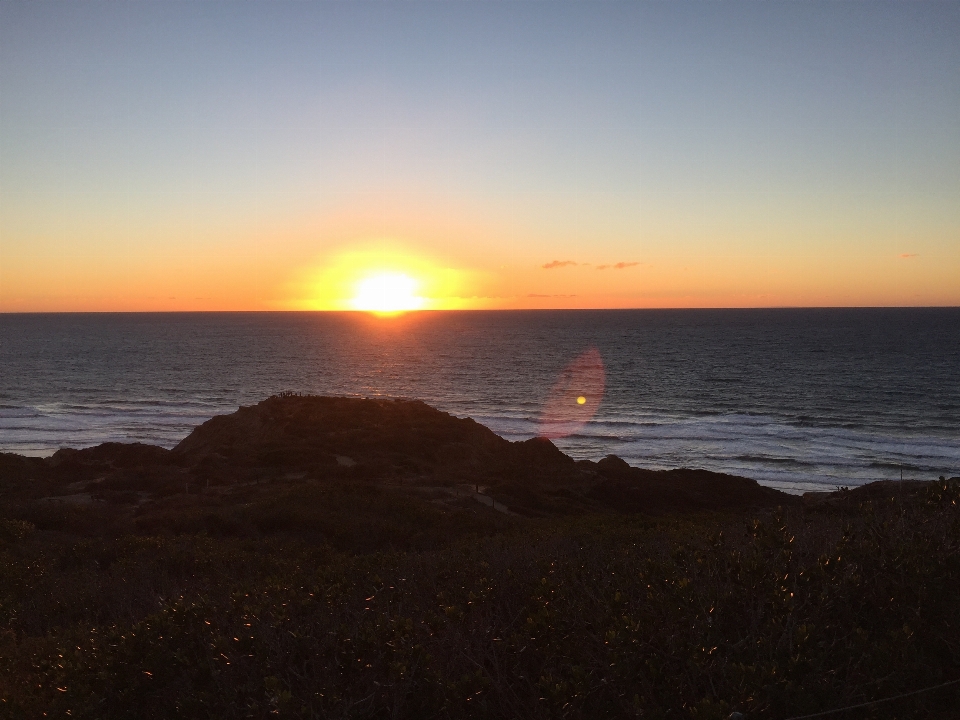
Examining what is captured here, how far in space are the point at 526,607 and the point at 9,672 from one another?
5852 mm

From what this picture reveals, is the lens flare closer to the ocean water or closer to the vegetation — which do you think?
the ocean water

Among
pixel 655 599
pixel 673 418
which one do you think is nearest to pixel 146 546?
pixel 655 599

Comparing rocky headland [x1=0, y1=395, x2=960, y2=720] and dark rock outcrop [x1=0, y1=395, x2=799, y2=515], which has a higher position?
rocky headland [x1=0, y1=395, x2=960, y2=720]

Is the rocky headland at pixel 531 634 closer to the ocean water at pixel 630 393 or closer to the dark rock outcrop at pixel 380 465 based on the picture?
the dark rock outcrop at pixel 380 465

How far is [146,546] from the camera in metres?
15.5

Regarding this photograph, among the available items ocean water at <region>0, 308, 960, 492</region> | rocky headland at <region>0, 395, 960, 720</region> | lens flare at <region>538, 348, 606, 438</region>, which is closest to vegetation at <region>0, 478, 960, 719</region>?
rocky headland at <region>0, 395, 960, 720</region>

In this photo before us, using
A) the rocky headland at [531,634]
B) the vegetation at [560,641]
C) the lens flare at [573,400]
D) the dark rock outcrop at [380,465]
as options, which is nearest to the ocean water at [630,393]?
the lens flare at [573,400]

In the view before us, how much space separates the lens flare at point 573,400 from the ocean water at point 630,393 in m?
1.39

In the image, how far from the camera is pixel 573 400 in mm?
67250

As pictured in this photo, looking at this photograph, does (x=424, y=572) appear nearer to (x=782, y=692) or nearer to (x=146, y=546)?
(x=782, y=692)

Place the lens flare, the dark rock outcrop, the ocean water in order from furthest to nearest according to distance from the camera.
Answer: the lens flare < the ocean water < the dark rock outcrop

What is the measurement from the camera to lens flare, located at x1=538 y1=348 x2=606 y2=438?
5450 cm

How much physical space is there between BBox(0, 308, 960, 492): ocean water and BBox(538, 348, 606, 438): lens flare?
1393mm

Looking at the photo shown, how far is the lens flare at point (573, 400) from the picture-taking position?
54500 millimetres
